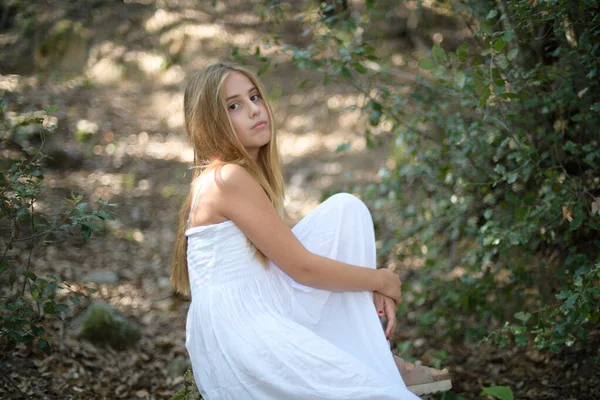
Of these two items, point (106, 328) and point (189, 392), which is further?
point (106, 328)

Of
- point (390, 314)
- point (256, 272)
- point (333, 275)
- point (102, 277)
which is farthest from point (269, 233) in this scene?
point (102, 277)

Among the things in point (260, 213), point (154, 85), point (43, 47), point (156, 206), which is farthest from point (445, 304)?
point (43, 47)

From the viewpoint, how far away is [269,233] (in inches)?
83.3

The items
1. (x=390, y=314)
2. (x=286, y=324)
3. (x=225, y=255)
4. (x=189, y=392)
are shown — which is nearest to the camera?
(x=286, y=324)

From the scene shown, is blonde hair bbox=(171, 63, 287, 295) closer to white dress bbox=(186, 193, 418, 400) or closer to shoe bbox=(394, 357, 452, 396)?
white dress bbox=(186, 193, 418, 400)

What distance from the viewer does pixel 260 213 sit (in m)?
2.12

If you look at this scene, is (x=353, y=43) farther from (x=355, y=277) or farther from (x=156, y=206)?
(x=156, y=206)

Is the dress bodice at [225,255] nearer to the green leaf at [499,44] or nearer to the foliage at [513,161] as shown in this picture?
the foliage at [513,161]

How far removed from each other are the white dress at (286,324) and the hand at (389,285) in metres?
0.06

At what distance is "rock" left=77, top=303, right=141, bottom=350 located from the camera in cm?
311

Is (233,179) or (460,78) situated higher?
(460,78)

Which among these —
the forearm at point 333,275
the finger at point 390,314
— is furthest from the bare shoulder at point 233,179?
the finger at point 390,314

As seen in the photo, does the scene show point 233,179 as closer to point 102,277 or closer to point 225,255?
point 225,255

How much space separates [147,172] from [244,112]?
3708mm
